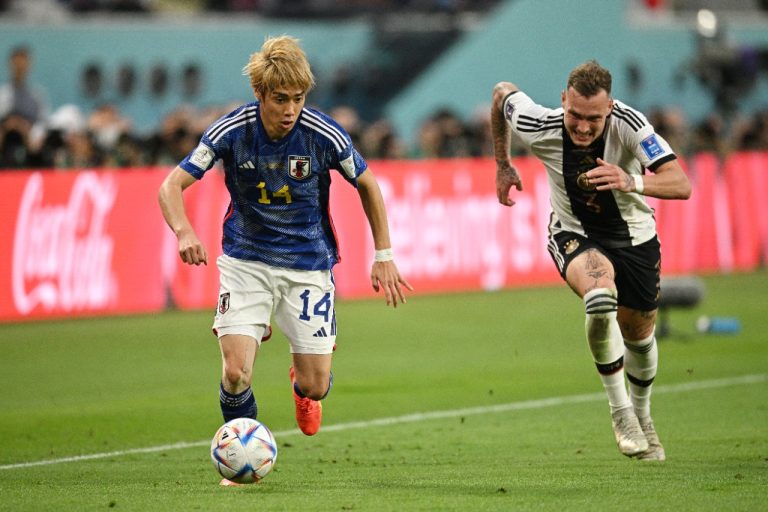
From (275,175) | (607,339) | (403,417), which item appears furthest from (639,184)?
(403,417)

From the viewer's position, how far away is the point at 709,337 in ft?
53.4

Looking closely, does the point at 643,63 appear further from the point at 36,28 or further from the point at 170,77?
the point at 36,28

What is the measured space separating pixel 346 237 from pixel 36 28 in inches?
320

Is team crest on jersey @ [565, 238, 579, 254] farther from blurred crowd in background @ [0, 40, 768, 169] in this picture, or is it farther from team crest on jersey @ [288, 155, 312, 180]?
blurred crowd in background @ [0, 40, 768, 169]

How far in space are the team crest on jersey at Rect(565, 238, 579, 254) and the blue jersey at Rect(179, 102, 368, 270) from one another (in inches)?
61.0

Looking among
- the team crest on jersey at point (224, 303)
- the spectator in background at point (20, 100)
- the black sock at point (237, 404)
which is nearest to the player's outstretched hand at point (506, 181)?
the team crest on jersey at point (224, 303)

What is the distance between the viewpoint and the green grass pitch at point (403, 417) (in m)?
7.41

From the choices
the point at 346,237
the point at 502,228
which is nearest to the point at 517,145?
the point at 502,228

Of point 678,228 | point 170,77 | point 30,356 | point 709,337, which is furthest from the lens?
point 170,77

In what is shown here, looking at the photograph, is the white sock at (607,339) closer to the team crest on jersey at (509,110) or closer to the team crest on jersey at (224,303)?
the team crest on jersey at (509,110)

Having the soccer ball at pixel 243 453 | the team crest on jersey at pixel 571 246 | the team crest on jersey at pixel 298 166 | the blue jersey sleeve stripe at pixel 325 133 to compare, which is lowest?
the soccer ball at pixel 243 453

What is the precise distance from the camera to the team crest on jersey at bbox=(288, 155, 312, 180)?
25.9 feet

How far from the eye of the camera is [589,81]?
26.8 feet

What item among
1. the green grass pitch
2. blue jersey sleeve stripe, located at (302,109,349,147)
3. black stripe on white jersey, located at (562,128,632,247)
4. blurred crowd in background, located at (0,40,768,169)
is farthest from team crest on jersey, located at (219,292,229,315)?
blurred crowd in background, located at (0,40,768,169)
